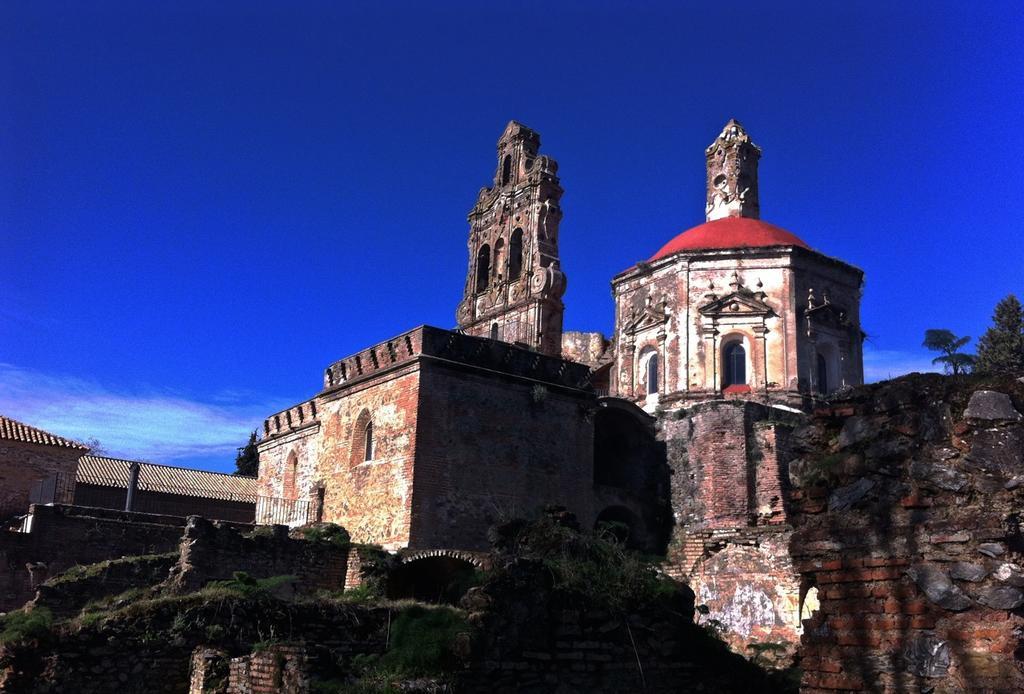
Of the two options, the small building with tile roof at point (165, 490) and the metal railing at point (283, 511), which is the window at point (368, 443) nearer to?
the metal railing at point (283, 511)

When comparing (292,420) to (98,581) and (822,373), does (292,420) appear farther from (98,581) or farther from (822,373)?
(822,373)

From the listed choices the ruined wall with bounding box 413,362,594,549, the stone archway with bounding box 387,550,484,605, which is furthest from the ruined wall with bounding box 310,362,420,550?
the stone archway with bounding box 387,550,484,605

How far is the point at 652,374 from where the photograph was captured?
25.7 m

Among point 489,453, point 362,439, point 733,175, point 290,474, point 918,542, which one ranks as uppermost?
point 733,175

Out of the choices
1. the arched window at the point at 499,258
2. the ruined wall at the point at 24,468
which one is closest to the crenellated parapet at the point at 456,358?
the arched window at the point at 499,258

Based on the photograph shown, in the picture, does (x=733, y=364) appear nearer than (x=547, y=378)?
No

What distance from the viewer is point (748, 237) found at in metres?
25.3

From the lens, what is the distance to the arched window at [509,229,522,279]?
28781 mm

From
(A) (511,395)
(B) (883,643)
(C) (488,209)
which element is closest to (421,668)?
(B) (883,643)

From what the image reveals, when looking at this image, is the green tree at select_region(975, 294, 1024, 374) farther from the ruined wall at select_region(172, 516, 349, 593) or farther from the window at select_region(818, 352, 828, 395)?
the ruined wall at select_region(172, 516, 349, 593)

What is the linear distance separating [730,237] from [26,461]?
19684 mm

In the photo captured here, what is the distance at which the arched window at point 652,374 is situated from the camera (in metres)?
25.6

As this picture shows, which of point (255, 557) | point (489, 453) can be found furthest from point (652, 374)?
point (255, 557)

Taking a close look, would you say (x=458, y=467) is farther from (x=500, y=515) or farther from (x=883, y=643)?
(x=883, y=643)
